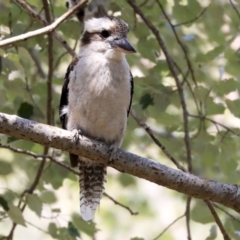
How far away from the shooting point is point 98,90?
2854 mm

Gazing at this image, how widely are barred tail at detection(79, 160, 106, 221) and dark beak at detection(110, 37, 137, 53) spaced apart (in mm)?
531

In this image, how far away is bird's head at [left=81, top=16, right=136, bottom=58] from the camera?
2.96m

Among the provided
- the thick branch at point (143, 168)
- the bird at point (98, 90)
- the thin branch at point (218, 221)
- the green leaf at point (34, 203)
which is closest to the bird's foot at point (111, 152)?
the thick branch at point (143, 168)

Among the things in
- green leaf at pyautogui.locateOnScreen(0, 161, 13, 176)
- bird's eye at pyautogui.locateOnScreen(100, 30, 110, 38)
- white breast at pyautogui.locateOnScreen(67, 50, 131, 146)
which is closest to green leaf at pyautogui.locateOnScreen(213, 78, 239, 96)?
white breast at pyautogui.locateOnScreen(67, 50, 131, 146)

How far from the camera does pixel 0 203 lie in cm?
275

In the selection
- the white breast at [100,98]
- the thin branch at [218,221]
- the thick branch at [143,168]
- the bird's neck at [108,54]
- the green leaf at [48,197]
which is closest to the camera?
the thick branch at [143,168]

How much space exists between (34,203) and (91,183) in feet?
0.96

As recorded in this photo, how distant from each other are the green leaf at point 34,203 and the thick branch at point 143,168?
0.53 metres

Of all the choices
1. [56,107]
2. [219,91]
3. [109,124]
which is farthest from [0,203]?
[219,91]

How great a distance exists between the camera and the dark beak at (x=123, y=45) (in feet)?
9.47

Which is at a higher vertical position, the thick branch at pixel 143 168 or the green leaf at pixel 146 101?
the green leaf at pixel 146 101

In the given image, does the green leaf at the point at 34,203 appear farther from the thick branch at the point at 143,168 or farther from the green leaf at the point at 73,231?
the thick branch at the point at 143,168

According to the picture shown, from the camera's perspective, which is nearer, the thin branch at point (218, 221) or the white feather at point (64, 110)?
the thin branch at point (218, 221)

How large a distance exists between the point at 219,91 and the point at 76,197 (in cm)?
241
